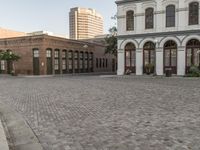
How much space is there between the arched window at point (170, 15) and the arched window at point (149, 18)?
179 cm

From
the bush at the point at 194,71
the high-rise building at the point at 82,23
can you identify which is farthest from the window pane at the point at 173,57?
the high-rise building at the point at 82,23

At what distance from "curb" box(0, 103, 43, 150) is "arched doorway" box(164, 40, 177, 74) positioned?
24.0m

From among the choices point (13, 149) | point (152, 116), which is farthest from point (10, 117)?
point (152, 116)

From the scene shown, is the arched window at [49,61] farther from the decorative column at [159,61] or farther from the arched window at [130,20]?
the decorative column at [159,61]

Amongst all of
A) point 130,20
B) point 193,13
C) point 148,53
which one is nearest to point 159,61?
point 148,53

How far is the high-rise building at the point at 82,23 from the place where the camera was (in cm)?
10862

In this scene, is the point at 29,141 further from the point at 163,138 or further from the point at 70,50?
the point at 70,50

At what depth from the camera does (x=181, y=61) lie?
96.3ft

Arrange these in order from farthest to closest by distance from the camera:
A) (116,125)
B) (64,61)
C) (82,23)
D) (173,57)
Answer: (82,23)
(64,61)
(173,57)
(116,125)

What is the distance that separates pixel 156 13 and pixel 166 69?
257 inches

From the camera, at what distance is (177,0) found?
29203 millimetres

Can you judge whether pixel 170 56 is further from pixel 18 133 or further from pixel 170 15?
pixel 18 133

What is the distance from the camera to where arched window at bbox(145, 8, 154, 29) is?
3105cm

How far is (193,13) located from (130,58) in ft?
28.6
